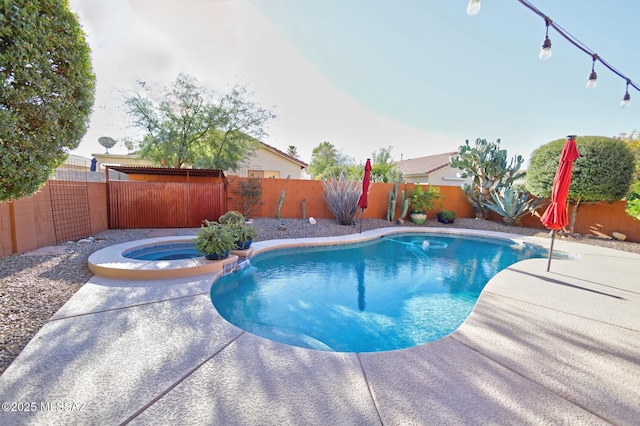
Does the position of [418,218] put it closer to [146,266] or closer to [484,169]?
[484,169]

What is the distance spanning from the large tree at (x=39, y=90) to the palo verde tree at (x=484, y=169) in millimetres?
13930

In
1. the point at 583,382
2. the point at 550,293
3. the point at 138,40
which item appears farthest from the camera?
the point at 138,40

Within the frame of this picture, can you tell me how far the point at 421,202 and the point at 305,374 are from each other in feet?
37.2

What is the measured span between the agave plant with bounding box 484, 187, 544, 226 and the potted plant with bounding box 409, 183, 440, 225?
9.16 feet

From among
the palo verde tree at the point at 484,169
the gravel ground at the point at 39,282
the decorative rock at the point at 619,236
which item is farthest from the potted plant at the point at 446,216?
the decorative rock at the point at 619,236

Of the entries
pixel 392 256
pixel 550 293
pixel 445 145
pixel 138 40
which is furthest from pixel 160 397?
pixel 445 145

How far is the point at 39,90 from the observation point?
2.40 metres

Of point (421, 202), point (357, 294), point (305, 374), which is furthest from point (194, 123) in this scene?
point (305, 374)

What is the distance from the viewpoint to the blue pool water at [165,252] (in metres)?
6.37

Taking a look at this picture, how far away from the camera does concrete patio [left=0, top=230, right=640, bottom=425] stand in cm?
178

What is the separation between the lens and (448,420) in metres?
1.74

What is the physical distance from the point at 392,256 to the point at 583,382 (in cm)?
575

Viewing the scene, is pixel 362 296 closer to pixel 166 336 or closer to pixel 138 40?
pixel 166 336

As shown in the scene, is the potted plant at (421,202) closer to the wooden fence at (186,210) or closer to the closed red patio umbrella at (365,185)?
the wooden fence at (186,210)
